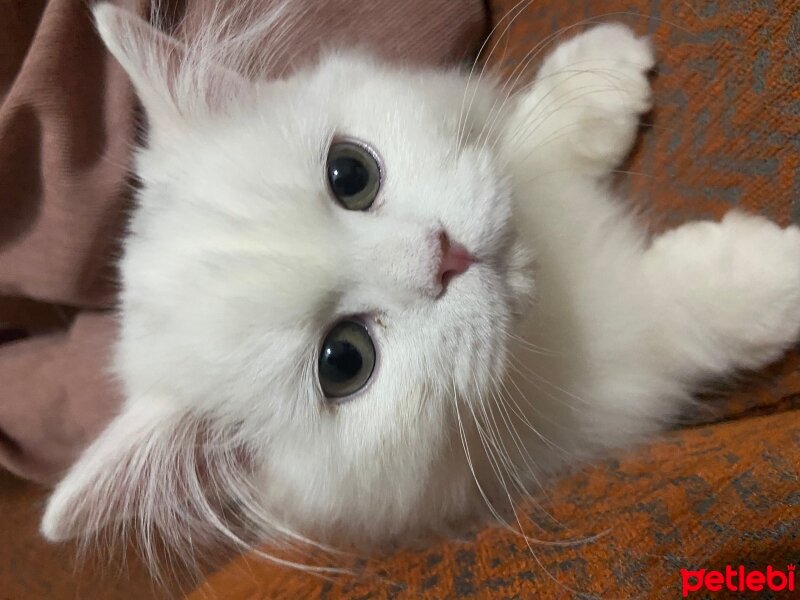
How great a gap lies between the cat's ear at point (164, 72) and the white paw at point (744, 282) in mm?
731

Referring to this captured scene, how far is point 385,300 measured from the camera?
788 mm

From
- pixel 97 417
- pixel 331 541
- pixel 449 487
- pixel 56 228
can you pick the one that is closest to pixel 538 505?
pixel 449 487

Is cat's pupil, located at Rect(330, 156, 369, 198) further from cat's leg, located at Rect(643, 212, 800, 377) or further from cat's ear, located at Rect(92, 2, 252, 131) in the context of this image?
cat's leg, located at Rect(643, 212, 800, 377)

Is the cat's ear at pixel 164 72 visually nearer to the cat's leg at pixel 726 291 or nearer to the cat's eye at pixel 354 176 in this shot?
the cat's eye at pixel 354 176

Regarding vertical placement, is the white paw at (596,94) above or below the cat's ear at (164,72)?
above

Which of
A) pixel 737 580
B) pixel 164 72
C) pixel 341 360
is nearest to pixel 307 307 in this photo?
pixel 341 360

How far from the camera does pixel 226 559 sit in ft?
3.50

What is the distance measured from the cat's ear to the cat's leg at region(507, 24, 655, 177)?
475 mm

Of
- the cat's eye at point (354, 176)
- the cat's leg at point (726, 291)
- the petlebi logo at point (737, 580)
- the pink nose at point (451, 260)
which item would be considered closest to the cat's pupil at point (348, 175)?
the cat's eye at point (354, 176)

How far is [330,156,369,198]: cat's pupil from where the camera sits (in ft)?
2.78

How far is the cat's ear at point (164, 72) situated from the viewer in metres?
0.85

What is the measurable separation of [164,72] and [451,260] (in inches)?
20.8

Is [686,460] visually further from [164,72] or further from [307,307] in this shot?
[164,72]

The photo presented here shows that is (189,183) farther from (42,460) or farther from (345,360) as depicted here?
(42,460)
